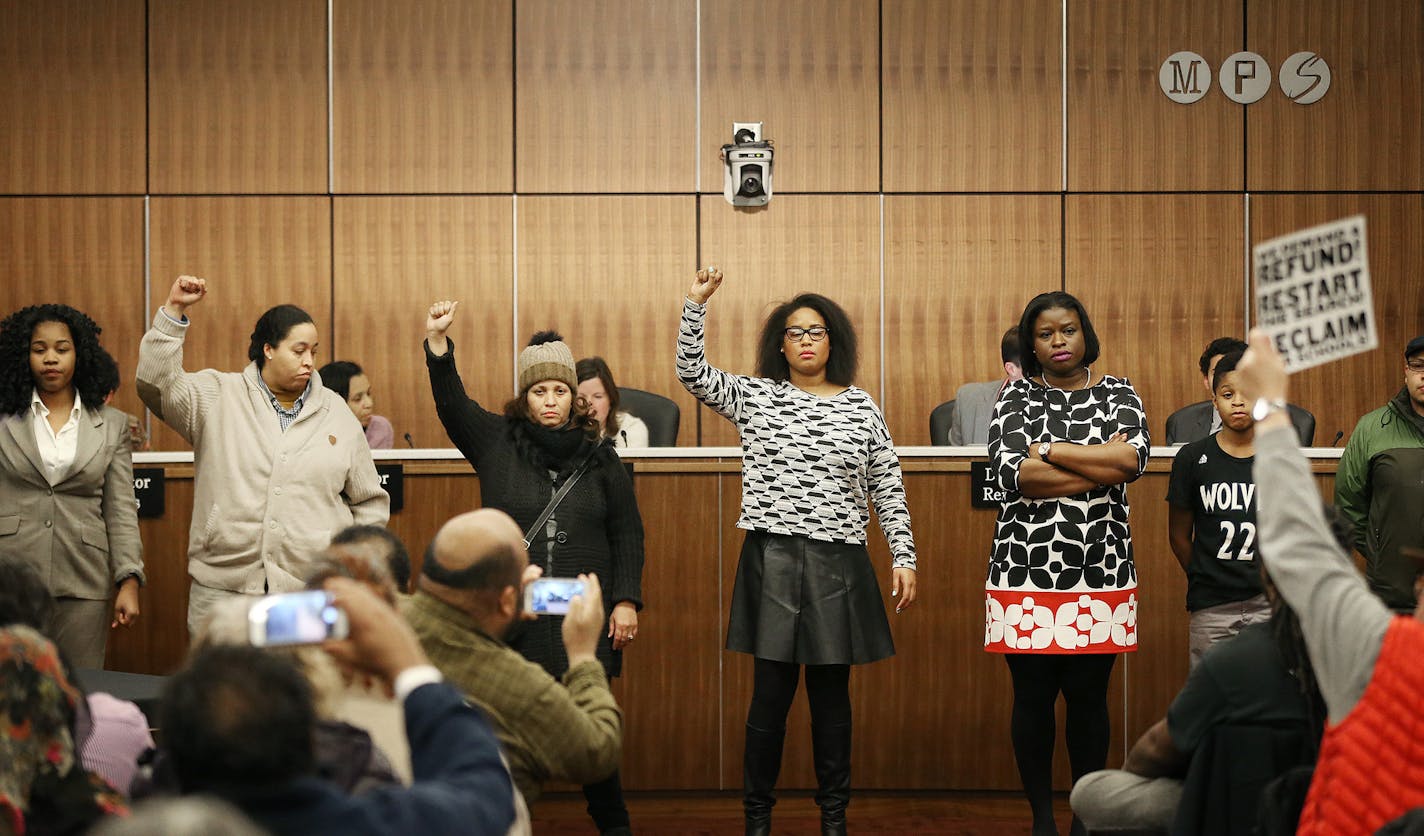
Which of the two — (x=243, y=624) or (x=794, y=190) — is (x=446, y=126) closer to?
(x=794, y=190)

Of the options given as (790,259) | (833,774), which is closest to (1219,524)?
(833,774)

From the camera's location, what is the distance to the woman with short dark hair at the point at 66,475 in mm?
3602

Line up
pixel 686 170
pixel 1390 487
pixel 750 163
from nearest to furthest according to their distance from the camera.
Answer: pixel 1390 487 < pixel 750 163 < pixel 686 170

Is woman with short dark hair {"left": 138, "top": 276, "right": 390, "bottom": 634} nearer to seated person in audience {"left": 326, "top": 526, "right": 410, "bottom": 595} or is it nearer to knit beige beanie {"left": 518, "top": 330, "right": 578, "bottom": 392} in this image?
knit beige beanie {"left": 518, "top": 330, "right": 578, "bottom": 392}

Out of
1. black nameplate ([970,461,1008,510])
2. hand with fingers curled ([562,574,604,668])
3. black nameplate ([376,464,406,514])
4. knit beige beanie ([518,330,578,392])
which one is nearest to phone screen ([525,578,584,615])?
hand with fingers curled ([562,574,604,668])

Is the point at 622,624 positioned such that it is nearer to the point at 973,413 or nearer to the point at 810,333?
the point at 810,333

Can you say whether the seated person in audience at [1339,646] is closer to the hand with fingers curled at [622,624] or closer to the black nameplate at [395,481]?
the hand with fingers curled at [622,624]

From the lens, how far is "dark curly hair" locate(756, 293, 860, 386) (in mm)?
3713

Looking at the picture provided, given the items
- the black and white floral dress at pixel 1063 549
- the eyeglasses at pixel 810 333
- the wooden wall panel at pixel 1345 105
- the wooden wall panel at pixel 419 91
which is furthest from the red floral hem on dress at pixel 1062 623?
the wooden wall panel at pixel 419 91

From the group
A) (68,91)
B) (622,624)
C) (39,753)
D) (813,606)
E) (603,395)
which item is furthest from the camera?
(68,91)

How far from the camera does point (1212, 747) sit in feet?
6.73

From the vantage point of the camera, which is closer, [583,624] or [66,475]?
[583,624]

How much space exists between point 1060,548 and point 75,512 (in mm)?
2493

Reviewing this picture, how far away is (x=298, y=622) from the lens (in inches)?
64.8
